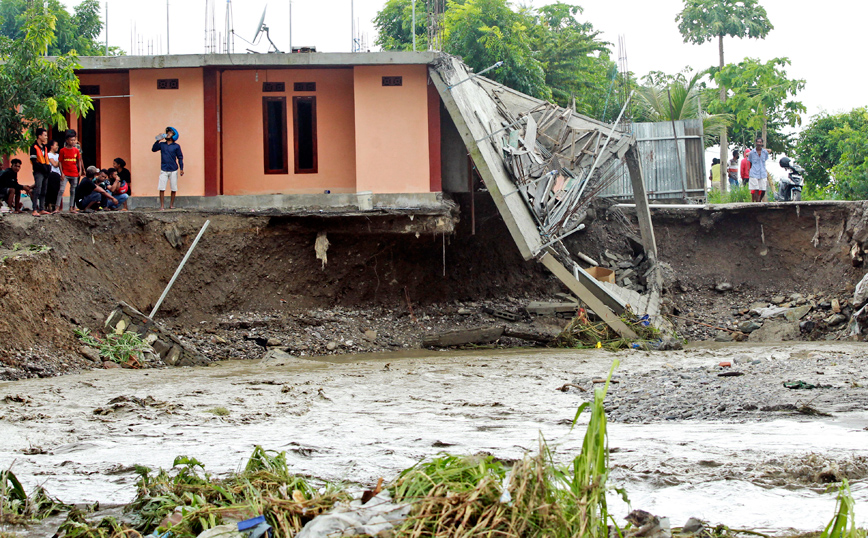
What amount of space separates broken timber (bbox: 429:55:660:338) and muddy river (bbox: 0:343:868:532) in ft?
9.77

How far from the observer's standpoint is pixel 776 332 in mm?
13414

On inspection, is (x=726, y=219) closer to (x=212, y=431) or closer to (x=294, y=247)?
(x=294, y=247)

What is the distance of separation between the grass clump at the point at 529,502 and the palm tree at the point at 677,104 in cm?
2034

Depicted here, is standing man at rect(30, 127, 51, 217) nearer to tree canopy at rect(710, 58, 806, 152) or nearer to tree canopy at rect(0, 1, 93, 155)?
tree canopy at rect(0, 1, 93, 155)

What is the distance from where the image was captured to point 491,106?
47.0ft

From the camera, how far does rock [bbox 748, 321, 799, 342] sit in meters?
13.3

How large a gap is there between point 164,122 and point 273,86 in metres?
2.22

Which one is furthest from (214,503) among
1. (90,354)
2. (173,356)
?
(173,356)

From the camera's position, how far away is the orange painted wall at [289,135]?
1468cm

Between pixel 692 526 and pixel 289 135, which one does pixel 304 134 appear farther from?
pixel 692 526

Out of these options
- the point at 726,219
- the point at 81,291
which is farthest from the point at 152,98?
the point at 726,219

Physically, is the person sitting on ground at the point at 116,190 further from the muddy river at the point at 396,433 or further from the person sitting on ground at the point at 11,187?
the muddy river at the point at 396,433

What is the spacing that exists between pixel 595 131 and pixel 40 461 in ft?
38.8

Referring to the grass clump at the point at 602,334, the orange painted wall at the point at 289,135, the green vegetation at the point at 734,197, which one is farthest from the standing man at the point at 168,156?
the green vegetation at the point at 734,197
